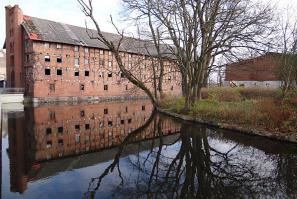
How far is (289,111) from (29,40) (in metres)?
33.6

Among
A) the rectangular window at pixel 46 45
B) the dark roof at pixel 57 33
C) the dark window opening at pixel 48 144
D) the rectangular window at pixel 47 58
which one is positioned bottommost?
the dark window opening at pixel 48 144

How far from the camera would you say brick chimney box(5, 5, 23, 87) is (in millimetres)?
37609

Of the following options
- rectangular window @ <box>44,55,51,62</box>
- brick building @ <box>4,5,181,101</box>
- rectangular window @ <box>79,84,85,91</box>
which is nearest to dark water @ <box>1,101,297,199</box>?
brick building @ <box>4,5,181,101</box>

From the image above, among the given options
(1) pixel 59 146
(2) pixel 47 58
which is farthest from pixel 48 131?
(2) pixel 47 58

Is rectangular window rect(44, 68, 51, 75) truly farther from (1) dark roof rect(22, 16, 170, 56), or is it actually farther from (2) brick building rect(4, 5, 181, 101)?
(1) dark roof rect(22, 16, 170, 56)

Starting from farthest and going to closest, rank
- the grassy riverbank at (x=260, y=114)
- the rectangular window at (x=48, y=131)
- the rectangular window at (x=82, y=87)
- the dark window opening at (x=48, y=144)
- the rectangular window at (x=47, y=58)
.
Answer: the rectangular window at (x=82, y=87) < the rectangular window at (x=47, y=58) < the rectangular window at (x=48, y=131) < the grassy riverbank at (x=260, y=114) < the dark window opening at (x=48, y=144)

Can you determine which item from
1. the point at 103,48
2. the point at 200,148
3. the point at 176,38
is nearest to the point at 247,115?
the point at 200,148

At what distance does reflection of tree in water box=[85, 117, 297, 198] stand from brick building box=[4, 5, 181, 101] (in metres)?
24.5

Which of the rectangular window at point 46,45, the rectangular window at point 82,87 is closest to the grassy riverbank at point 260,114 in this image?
the rectangular window at point 82,87

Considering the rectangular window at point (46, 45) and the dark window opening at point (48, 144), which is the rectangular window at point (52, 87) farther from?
the dark window opening at point (48, 144)

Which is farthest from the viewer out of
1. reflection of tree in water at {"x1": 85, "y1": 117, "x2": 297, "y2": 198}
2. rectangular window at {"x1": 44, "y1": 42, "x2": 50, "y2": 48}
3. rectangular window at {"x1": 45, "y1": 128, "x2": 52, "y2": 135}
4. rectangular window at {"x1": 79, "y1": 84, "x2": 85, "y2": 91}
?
rectangular window at {"x1": 79, "y1": 84, "x2": 85, "y2": 91}

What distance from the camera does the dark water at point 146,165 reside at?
610cm

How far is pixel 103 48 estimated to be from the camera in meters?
43.8

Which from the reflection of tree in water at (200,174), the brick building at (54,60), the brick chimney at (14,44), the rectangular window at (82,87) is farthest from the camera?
the rectangular window at (82,87)
